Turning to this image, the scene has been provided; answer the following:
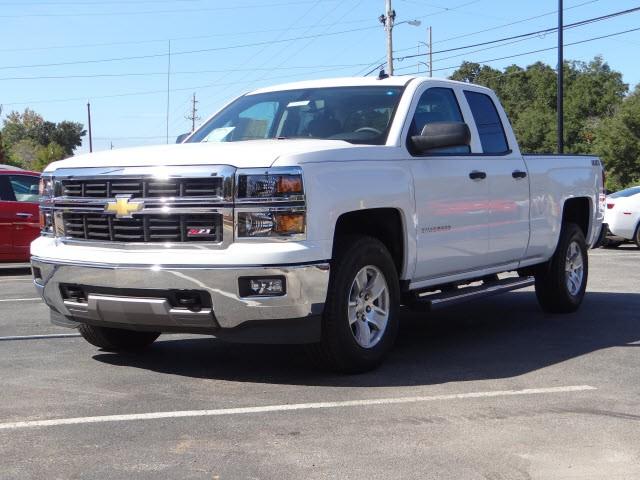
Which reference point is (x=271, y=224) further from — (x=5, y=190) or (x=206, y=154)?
(x=5, y=190)

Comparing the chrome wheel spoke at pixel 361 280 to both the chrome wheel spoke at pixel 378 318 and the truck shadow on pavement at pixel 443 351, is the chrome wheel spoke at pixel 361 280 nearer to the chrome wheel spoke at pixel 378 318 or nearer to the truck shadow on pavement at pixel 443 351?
the chrome wheel spoke at pixel 378 318

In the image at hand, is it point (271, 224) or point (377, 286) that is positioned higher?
point (271, 224)

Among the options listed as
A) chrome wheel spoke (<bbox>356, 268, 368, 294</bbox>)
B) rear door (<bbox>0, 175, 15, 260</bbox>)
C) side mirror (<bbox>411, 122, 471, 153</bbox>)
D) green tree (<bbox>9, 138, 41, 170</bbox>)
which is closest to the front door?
side mirror (<bbox>411, 122, 471, 153</bbox>)

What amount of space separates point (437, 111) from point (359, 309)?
2.00 meters

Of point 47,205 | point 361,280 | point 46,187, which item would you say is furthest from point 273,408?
point 46,187

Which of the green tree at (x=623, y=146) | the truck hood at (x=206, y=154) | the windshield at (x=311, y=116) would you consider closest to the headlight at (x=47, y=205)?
the truck hood at (x=206, y=154)

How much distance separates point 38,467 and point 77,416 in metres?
0.86

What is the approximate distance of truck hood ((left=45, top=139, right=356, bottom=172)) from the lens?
5465mm

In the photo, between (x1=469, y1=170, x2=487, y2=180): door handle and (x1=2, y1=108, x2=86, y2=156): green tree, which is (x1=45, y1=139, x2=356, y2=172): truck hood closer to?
(x1=469, y1=170, x2=487, y2=180): door handle

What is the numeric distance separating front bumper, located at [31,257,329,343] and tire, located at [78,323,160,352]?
88 centimetres

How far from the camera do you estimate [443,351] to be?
6941 mm

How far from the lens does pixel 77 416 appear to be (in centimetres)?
502

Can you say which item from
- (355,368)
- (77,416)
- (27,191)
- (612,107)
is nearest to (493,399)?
(355,368)

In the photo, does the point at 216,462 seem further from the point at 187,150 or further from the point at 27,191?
the point at 27,191
